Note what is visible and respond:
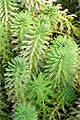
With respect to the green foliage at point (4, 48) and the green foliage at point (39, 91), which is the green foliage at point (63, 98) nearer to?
the green foliage at point (39, 91)

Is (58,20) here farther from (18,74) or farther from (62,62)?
(18,74)

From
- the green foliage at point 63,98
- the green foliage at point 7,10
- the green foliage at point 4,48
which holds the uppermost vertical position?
the green foliage at point 7,10

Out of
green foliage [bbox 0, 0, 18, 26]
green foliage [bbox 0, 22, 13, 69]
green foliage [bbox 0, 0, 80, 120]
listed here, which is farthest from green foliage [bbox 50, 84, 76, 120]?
green foliage [bbox 0, 0, 18, 26]

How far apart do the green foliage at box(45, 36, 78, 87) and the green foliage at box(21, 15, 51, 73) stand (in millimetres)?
66

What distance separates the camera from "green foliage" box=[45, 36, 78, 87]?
0.90 m

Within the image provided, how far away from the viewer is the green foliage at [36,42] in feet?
2.95

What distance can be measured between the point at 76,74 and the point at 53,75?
0.15m

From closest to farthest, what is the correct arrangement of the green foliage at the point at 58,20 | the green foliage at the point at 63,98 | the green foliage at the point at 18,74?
the green foliage at the point at 18,74 < the green foliage at the point at 63,98 < the green foliage at the point at 58,20

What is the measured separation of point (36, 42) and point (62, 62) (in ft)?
0.61

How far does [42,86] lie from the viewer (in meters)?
0.88

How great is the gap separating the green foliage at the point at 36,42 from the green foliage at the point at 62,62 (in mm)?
66

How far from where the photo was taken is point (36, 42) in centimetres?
90

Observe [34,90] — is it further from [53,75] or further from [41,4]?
[41,4]

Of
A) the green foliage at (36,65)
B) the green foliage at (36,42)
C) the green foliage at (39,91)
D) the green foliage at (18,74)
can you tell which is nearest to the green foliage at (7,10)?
the green foliage at (36,65)
